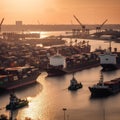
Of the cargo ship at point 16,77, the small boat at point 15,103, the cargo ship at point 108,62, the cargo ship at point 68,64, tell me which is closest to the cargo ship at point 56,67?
the cargo ship at point 68,64

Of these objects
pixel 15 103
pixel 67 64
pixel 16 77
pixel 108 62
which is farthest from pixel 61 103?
pixel 108 62

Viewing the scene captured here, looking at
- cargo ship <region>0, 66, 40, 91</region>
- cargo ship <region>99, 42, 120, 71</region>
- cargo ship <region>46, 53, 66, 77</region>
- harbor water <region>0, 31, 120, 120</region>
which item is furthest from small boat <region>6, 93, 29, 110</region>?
cargo ship <region>99, 42, 120, 71</region>

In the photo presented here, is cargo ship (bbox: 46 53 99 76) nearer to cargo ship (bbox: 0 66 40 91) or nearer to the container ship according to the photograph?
the container ship

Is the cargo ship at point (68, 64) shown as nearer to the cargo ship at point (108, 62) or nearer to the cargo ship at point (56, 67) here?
the cargo ship at point (56, 67)

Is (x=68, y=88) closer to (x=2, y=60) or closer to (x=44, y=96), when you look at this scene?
(x=44, y=96)

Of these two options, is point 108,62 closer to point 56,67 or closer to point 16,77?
point 56,67

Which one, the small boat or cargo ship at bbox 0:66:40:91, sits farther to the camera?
cargo ship at bbox 0:66:40:91
